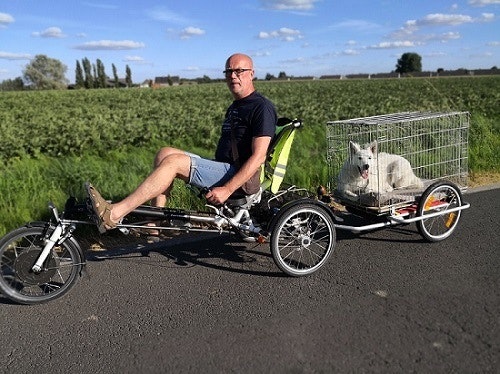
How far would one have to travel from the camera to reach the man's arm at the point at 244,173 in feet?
12.9

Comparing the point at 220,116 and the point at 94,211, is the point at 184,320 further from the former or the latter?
the point at 220,116

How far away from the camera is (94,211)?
362cm

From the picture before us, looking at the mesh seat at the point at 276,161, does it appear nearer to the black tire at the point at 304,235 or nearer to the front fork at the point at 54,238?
the black tire at the point at 304,235

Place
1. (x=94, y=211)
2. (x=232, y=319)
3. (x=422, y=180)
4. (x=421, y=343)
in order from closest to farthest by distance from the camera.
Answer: (x=421, y=343) < (x=232, y=319) < (x=94, y=211) < (x=422, y=180)

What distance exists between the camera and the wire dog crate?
4.65 m

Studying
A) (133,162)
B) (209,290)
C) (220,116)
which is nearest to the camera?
(209,290)

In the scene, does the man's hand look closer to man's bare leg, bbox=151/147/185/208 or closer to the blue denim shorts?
the blue denim shorts

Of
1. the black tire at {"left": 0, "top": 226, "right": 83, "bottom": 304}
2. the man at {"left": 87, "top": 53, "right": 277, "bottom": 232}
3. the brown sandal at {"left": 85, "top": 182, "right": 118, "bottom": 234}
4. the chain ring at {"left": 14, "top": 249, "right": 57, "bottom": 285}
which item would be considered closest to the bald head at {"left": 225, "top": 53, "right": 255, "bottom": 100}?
the man at {"left": 87, "top": 53, "right": 277, "bottom": 232}

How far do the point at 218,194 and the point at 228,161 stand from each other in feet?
1.78

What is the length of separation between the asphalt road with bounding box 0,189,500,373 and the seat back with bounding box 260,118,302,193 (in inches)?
30.2

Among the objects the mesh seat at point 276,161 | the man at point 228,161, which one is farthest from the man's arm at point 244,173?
the mesh seat at point 276,161

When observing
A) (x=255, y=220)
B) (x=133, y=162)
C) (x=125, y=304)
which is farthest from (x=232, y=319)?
(x=133, y=162)

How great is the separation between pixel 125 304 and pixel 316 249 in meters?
1.81

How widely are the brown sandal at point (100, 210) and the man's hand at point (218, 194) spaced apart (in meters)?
0.80
